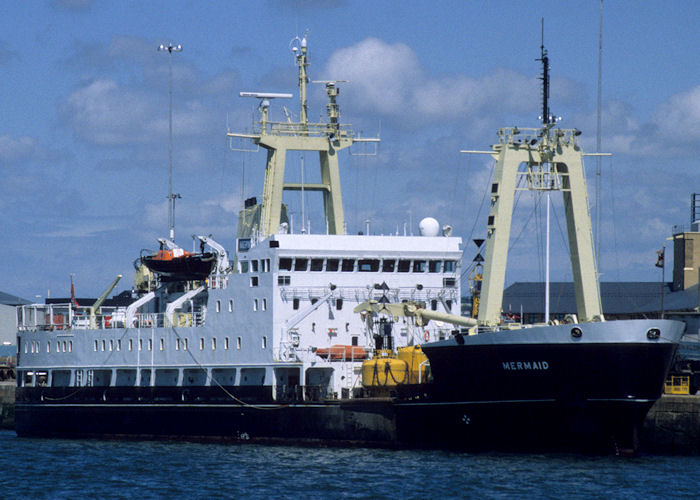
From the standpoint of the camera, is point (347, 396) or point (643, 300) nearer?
point (347, 396)

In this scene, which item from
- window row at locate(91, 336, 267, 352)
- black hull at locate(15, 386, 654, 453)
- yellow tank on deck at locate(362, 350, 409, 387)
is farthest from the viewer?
window row at locate(91, 336, 267, 352)

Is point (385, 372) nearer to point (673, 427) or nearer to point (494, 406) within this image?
point (494, 406)

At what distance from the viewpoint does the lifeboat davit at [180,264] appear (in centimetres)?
4944

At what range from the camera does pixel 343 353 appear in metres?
44.3

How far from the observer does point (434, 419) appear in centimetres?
4000

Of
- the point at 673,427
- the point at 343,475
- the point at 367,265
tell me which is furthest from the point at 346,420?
the point at 673,427

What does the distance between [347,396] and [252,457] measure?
429 cm

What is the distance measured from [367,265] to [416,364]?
556 cm

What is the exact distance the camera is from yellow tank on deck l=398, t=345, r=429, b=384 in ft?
139

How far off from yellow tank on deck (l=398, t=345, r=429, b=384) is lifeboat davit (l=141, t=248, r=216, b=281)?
1049 centimetres

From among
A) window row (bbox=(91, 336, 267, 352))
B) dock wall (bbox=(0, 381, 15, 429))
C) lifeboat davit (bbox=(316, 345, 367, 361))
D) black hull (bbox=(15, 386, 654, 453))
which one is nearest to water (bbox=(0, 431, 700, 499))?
black hull (bbox=(15, 386, 654, 453))

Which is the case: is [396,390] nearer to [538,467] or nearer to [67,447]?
[538,467]

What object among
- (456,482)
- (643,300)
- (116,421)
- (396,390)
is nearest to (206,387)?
(116,421)

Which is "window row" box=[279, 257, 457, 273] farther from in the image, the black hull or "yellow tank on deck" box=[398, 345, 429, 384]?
the black hull
